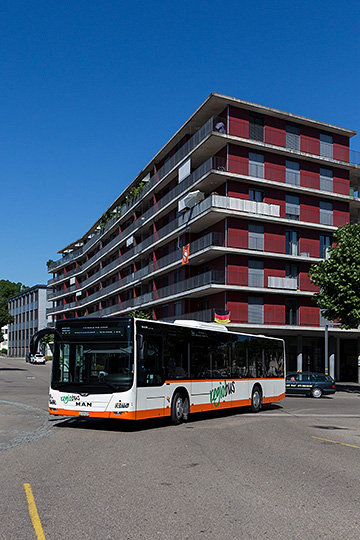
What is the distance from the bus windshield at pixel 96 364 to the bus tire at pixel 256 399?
7617 millimetres

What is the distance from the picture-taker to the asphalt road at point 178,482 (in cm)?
571

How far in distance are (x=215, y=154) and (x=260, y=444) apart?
3487 centimetres

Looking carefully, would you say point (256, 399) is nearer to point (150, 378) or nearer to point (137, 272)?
point (150, 378)

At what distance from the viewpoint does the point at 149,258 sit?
195ft

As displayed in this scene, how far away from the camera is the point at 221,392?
58.4ft

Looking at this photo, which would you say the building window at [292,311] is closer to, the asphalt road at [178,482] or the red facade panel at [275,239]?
the red facade panel at [275,239]

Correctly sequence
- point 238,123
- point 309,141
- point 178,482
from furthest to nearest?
point 309,141 < point 238,123 < point 178,482

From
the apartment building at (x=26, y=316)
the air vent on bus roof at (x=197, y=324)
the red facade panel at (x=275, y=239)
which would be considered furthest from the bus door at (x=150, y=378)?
the apartment building at (x=26, y=316)

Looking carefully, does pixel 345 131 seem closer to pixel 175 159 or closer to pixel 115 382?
pixel 175 159

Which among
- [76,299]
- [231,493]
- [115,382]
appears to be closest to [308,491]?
[231,493]

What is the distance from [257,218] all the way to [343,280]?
425 inches

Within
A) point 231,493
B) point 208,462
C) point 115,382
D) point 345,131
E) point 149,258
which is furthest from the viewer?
point 149,258

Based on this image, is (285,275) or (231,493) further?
(285,275)

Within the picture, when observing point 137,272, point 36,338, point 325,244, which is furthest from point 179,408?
point 137,272
